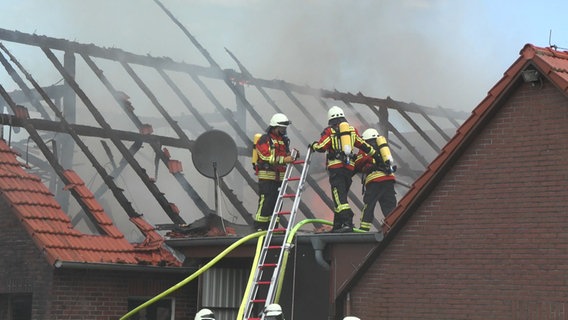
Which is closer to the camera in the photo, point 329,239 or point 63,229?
point 329,239

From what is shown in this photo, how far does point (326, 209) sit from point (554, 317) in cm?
859

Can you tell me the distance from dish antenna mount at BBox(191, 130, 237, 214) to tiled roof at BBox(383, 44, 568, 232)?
11.8 feet

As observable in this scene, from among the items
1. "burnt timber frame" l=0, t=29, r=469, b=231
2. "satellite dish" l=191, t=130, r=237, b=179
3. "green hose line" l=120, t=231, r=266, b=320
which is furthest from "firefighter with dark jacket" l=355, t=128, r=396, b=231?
"satellite dish" l=191, t=130, r=237, b=179

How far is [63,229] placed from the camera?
14070 mm

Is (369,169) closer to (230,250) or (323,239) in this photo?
(323,239)

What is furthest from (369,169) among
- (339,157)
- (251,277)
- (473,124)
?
(473,124)

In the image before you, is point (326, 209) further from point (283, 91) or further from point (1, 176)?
point (1, 176)

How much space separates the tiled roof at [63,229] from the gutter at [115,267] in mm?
77

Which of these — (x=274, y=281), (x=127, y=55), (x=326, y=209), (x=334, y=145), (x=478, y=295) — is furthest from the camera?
(x=326, y=209)

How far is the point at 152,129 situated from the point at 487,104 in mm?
6530

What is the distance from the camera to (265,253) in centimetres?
1291

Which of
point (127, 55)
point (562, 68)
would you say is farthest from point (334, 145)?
point (127, 55)

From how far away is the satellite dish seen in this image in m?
15.1

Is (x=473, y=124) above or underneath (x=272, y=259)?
above
